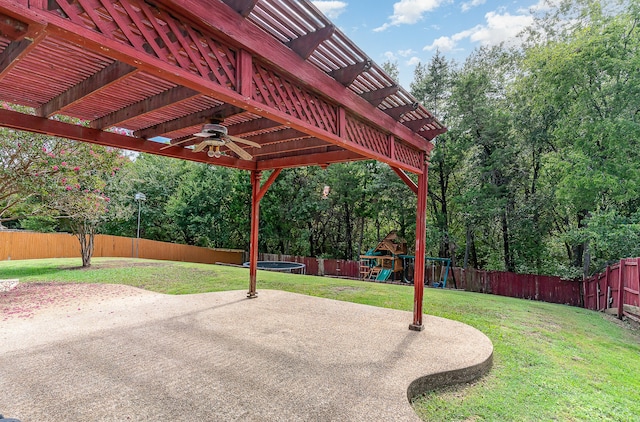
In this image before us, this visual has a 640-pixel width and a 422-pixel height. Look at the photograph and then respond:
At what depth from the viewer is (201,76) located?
6.23ft

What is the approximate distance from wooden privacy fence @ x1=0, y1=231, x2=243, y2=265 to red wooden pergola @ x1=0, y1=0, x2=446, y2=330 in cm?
1456

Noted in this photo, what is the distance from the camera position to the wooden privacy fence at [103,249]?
14.4m

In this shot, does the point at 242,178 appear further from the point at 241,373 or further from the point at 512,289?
the point at 241,373

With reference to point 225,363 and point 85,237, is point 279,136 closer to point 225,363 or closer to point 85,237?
point 225,363

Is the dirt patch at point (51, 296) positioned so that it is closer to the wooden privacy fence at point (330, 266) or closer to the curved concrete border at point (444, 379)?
the curved concrete border at point (444, 379)

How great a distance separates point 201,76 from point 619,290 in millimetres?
9827

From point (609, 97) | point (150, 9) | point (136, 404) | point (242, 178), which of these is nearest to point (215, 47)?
point (150, 9)

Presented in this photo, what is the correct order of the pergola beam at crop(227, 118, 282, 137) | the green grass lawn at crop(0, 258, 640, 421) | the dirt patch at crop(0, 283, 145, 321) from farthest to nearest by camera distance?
the dirt patch at crop(0, 283, 145, 321)
the pergola beam at crop(227, 118, 282, 137)
the green grass lawn at crop(0, 258, 640, 421)

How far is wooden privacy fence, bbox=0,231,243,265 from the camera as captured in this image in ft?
47.1

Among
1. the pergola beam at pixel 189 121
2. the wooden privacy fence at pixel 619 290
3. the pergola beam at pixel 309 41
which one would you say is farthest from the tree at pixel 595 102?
the pergola beam at pixel 189 121

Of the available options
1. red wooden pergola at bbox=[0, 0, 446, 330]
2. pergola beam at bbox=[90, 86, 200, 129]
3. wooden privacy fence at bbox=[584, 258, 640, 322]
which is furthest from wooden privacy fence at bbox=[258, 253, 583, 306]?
pergola beam at bbox=[90, 86, 200, 129]

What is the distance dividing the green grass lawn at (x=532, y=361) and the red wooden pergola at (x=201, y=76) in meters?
1.46

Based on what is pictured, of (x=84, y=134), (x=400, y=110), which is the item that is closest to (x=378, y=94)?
(x=400, y=110)

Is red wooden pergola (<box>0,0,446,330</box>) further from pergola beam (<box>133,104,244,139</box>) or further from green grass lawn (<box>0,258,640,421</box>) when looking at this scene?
green grass lawn (<box>0,258,640,421</box>)
